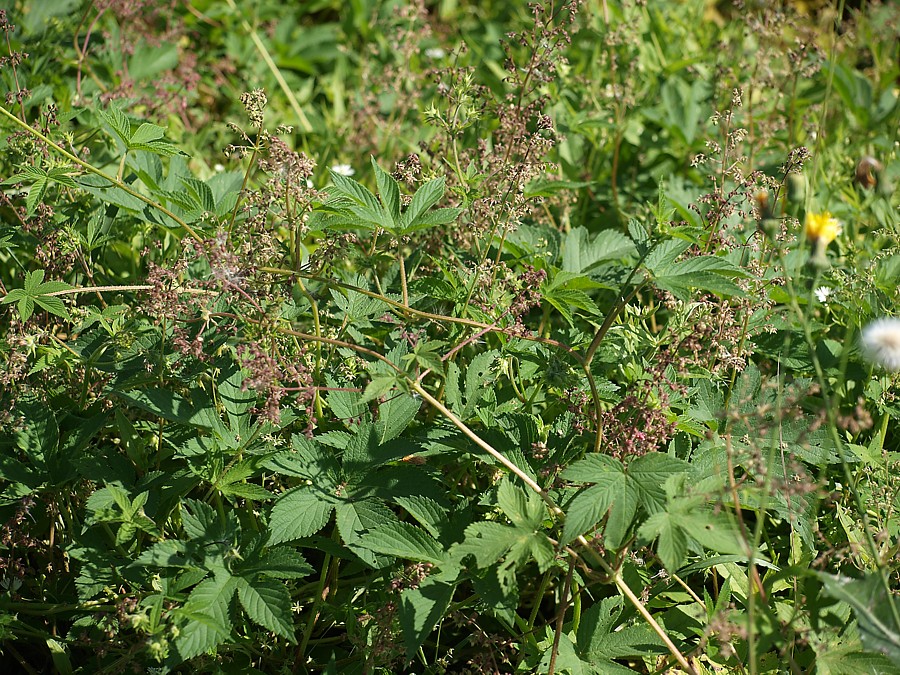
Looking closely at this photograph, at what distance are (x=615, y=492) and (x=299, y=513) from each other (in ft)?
2.25

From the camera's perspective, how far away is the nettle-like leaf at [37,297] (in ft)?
7.06

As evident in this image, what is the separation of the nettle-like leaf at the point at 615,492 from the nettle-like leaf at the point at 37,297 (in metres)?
1.34

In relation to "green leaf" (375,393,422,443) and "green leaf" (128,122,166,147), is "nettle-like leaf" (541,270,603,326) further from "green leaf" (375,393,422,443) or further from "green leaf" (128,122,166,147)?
"green leaf" (128,122,166,147)

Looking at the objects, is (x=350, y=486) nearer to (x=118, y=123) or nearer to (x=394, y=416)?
(x=394, y=416)

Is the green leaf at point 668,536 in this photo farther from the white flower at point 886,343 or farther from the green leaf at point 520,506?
the white flower at point 886,343

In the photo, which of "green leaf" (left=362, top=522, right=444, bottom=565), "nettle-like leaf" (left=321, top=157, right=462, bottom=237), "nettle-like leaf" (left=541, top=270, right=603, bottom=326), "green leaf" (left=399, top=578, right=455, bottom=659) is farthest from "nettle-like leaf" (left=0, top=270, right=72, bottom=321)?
"nettle-like leaf" (left=541, top=270, right=603, bottom=326)

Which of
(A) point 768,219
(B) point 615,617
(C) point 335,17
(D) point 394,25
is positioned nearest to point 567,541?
(B) point 615,617

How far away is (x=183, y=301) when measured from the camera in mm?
2000

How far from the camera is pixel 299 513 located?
74.6 inches

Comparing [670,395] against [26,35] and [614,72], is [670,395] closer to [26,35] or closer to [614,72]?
[614,72]

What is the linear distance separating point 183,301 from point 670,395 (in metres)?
1.19

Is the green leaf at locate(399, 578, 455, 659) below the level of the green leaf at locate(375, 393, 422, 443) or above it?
below

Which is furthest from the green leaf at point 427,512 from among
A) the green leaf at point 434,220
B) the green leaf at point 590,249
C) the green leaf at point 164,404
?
the green leaf at point 590,249

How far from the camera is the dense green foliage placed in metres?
1.80
